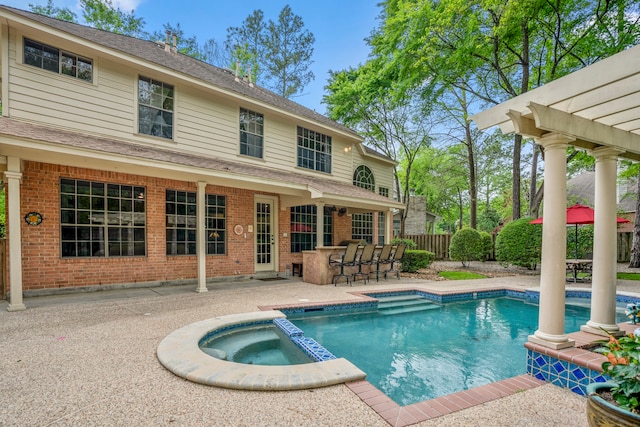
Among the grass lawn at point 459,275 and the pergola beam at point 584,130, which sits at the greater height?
the pergola beam at point 584,130

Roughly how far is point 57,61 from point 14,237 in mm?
3985

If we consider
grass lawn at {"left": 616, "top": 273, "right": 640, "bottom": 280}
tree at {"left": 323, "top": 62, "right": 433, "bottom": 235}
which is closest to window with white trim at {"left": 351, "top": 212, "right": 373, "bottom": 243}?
tree at {"left": 323, "top": 62, "right": 433, "bottom": 235}

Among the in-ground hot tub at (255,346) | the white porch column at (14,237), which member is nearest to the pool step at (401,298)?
the in-ground hot tub at (255,346)

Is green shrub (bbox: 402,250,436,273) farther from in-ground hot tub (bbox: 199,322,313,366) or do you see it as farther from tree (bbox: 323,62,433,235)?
in-ground hot tub (bbox: 199,322,313,366)

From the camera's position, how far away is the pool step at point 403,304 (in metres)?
6.71

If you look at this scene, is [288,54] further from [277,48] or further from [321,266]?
[321,266]

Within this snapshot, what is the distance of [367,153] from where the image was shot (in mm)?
14031

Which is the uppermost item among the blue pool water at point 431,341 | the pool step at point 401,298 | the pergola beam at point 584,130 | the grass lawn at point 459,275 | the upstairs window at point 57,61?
the upstairs window at point 57,61

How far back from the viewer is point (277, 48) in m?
20.6

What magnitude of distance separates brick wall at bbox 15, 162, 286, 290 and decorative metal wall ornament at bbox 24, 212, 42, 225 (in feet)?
0.22

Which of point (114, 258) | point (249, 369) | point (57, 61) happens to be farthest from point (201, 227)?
point (249, 369)

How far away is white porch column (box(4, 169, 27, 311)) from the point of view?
521 centimetres

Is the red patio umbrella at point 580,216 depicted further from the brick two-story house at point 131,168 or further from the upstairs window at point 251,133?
the upstairs window at point 251,133

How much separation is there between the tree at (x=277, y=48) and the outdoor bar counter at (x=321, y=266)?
586 inches
